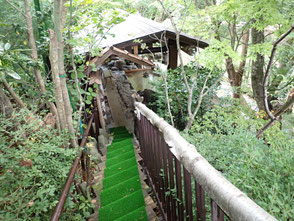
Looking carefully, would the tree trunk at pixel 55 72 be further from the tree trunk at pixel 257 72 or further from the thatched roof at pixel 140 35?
the tree trunk at pixel 257 72

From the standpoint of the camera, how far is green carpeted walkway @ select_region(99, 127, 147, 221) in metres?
2.70

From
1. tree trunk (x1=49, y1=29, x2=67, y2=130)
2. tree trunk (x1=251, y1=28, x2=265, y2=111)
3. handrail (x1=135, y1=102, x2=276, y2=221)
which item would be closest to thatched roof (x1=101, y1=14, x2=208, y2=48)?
tree trunk (x1=251, y1=28, x2=265, y2=111)

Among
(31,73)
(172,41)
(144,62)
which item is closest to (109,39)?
(144,62)

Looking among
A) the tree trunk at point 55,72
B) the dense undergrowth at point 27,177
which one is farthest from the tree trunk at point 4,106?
the tree trunk at point 55,72

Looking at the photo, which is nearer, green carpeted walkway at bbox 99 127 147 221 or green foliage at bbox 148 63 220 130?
green carpeted walkway at bbox 99 127 147 221

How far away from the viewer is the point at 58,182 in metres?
1.80

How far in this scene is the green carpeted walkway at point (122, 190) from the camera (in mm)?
2698

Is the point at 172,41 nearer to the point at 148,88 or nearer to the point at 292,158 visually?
the point at 148,88

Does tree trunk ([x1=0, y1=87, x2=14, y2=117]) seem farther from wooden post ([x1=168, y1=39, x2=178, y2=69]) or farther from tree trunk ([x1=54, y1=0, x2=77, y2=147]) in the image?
wooden post ([x1=168, y1=39, x2=178, y2=69])

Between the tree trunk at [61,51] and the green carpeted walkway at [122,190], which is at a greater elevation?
the tree trunk at [61,51]

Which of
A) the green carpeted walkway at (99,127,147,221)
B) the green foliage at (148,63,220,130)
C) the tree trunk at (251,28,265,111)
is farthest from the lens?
the tree trunk at (251,28,265,111)

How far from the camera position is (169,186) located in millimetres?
1916

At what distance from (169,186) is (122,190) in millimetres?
1536

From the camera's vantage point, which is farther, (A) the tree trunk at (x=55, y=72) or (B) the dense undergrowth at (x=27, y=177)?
(A) the tree trunk at (x=55, y=72)
